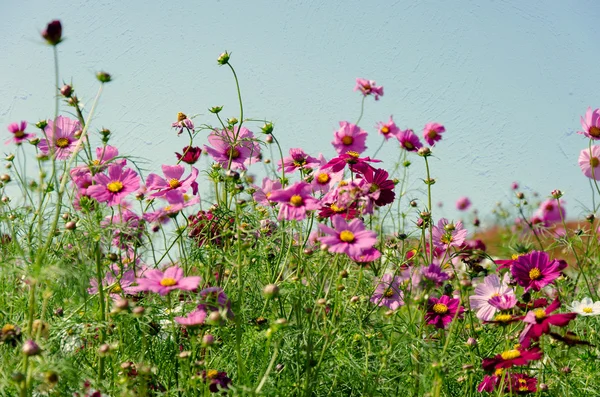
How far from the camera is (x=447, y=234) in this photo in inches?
70.2

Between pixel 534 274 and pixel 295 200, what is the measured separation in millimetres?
609

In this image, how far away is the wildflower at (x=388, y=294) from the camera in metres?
1.64

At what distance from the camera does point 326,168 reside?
151 cm

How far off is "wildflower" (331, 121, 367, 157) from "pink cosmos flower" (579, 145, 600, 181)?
663mm

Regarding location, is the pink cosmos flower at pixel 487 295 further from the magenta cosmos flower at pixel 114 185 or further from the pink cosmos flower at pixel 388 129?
the magenta cosmos flower at pixel 114 185

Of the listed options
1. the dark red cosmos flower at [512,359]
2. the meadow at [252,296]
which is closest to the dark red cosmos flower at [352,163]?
the meadow at [252,296]

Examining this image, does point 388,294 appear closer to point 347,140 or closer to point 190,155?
point 347,140

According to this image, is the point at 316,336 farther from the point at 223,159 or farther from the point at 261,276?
the point at 223,159

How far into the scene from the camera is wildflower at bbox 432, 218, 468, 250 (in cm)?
175

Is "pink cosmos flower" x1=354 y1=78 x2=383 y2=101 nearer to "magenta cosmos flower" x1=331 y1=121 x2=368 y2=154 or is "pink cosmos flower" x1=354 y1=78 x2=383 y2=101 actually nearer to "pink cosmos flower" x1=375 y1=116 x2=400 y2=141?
"pink cosmos flower" x1=375 y1=116 x2=400 y2=141

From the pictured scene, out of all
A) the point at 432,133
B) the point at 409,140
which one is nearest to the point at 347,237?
the point at 409,140

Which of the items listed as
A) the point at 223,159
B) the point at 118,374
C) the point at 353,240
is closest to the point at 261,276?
the point at 223,159

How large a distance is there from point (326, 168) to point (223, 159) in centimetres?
39

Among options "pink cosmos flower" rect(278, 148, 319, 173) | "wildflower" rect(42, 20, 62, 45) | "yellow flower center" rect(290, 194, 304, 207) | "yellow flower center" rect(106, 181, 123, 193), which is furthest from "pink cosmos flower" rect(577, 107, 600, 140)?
"wildflower" rect(42, 20, 62, 45)
